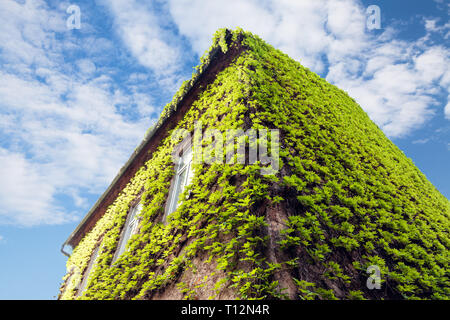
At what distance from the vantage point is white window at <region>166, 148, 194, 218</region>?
4.66 meters

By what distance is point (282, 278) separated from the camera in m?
2.04

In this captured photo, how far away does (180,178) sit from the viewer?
503 cm

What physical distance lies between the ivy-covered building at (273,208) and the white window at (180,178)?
3 centimetres

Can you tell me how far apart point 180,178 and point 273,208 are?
2.95 metres

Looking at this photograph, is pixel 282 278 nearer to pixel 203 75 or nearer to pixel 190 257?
pixel 190 257

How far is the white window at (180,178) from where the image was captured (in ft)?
15.3

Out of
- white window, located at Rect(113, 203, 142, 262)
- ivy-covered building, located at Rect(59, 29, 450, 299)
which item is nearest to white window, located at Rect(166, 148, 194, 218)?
ivy-covered building, located at Rect(59, 29, 450, 299)

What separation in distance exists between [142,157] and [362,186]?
5986 mm

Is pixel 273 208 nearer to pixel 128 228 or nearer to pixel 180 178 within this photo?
pixel 180 178

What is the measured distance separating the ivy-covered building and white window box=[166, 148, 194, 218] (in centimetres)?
3

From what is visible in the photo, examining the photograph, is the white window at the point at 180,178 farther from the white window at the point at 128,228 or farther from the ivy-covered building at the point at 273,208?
the white window at the point at 128,228

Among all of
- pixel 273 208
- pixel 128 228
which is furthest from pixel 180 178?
pixel 273 208

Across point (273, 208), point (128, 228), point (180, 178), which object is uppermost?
point (180, 178)
